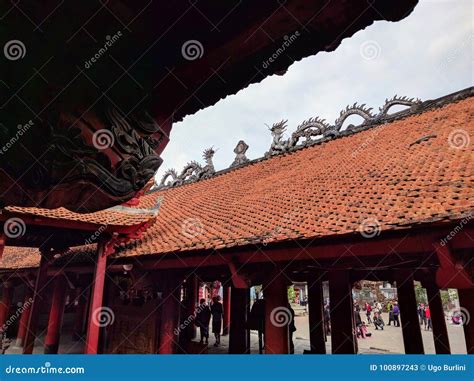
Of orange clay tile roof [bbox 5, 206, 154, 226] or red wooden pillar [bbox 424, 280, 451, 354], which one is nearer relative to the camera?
orange clay tile roof [bbox 5, 206, 154, 226]

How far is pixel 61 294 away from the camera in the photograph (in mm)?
9281

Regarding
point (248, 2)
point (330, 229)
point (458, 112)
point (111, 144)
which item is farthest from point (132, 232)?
point (458, 112)

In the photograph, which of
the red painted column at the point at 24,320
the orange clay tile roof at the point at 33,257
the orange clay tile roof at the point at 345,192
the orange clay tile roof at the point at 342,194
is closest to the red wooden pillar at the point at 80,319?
the red painted column at the point at 24,320

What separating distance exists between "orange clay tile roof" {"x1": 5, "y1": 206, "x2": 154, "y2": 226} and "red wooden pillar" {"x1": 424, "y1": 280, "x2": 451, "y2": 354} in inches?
259

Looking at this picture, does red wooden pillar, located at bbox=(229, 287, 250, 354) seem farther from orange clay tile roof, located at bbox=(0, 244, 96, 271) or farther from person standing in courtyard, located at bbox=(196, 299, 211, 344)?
orange clay tile roof, located at bbox=(0, 244, 96, 271)

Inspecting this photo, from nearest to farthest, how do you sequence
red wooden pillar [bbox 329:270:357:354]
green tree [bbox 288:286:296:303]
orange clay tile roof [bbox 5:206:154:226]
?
orange clay tile roof [bbox 5:206:154:226]
red wooden pillar [bbox 329:270:357:354]
green tree [bbox 288:286:296:303]

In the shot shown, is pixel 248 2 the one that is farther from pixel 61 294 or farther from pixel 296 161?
pixel 61 294

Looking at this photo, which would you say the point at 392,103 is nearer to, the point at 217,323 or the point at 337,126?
the point at 337,126

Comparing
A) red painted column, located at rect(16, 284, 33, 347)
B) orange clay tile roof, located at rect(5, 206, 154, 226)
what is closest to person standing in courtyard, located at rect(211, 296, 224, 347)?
orange clay tile roof, located at rect(5, 206, 154, 226)

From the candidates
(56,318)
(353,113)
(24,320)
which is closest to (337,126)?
(353,113)

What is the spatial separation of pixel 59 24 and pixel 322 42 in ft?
4.19

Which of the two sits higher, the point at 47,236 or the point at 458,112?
the point at 458,112

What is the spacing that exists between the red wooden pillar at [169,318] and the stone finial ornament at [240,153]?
6.74 metres

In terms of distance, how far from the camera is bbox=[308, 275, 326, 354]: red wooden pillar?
26.9 ft
